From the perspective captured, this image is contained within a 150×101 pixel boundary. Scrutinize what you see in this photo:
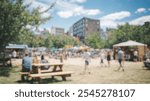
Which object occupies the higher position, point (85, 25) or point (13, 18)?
point (85, 25)

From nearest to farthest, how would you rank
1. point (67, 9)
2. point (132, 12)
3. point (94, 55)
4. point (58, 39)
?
point (132, 12) < point (67, 9) < point (94, 55) < point (58, 39)

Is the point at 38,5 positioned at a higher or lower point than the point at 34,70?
higher

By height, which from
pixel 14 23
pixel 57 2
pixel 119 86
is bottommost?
pixel 119 86

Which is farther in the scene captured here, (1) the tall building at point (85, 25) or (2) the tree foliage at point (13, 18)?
(1) the tall building at point (85, 25)

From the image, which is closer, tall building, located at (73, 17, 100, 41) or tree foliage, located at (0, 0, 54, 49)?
tree foliage, located at (0, 0, 54, 49)

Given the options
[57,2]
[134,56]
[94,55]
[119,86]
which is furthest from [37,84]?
[94,55]

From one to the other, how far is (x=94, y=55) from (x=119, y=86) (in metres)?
15.1

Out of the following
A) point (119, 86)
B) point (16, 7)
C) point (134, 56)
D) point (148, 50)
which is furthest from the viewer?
point (134, 56)

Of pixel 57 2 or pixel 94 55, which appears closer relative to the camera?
pixel 57 2

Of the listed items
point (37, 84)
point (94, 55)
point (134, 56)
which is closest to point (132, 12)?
point (37, 84)

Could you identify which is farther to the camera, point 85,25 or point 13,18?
point 85,25

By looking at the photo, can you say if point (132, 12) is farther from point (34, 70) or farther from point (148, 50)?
point (148, 50)

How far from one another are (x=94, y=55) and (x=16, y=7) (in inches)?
531

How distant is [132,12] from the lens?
836 cm
